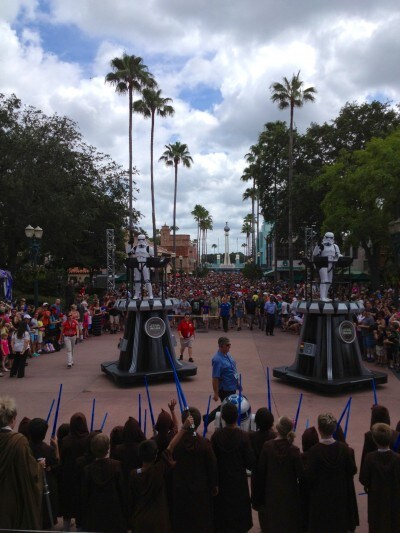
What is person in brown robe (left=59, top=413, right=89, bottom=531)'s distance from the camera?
4.16 meters

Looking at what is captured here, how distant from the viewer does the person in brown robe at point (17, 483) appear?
3518mm

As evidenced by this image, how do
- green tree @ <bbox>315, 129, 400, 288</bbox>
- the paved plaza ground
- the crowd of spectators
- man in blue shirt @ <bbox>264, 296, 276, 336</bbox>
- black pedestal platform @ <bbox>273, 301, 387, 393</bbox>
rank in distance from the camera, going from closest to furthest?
the paved plaza ground → black pedestal platform @ <bbox>273, 301, 387, 393</bbox> → the crowd of spectators → man in blue shirt @ <bbox>264, 296, 276, 336</bbox> → green tree @ <bbox>315, 129, 400, 288</bbox>

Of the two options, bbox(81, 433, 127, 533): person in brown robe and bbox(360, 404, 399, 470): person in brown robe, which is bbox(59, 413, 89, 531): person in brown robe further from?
bbox(360, 404, 399, 470): person in brown robe

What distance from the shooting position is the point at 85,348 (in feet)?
51.5

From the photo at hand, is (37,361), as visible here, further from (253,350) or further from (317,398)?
(317,398)

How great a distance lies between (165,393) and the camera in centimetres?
963

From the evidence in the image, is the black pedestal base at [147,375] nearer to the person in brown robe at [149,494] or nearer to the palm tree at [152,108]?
the person in brown robe at [149,494]

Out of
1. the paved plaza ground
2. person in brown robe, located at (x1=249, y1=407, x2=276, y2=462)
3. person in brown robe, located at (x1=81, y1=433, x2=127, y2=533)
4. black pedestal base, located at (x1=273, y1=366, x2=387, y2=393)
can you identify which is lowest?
the paved plaza ground

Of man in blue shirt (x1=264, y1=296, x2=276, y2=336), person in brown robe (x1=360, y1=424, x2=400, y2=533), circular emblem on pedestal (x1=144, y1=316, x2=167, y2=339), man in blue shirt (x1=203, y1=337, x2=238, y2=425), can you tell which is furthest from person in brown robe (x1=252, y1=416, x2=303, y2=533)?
man in blue shirt (x1=264, y1=296, x2=276, y2=336)

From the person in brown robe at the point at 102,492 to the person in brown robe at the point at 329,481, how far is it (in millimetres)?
1524

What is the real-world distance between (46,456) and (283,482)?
1.99 metres

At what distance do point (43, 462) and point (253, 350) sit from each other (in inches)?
442

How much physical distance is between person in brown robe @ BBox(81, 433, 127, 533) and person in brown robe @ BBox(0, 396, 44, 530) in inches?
15.1

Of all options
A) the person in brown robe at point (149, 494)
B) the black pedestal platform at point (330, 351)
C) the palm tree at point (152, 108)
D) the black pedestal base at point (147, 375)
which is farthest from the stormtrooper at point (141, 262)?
the palm tree at point (152, 108)
